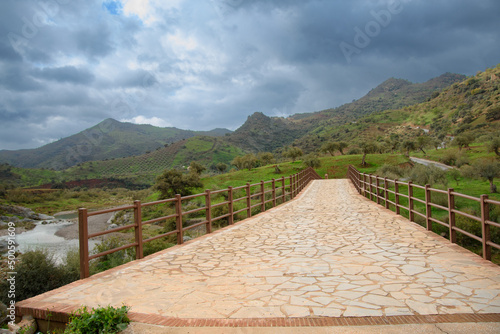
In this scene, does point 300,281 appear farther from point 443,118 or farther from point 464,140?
point 443,118

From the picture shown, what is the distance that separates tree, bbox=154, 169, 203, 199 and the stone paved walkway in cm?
3463

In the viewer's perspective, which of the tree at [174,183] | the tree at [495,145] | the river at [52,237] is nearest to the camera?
the river at [52,237]

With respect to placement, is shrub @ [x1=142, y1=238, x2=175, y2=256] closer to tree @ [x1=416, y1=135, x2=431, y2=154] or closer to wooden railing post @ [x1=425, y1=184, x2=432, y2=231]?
wooden railing post @ [x1=425, y1=184, x2=432, y2=231]

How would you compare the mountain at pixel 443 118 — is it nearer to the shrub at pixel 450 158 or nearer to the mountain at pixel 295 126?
the shrub at pixel 450 158

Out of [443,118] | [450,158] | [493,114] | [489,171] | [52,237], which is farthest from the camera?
[443,118]

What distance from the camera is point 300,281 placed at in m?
4.41

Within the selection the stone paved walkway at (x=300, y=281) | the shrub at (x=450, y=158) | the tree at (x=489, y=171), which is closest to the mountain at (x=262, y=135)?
the shrub at (x=450, y=158)

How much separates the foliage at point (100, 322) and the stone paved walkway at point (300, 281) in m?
0.35

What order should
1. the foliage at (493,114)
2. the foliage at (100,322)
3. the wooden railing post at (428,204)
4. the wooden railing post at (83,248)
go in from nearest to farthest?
the foliage at (100,322)
the wooden railing post at (83,248)
the wooden railing post at (428,204)
the foliage at (493,114)

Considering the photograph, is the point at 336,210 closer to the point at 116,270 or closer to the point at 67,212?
the point at 116,270

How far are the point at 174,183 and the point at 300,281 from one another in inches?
1498

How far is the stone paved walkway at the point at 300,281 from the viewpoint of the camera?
346 cm

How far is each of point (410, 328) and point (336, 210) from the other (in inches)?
393

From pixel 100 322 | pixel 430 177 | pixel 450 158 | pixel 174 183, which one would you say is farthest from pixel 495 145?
pixel 100 322
